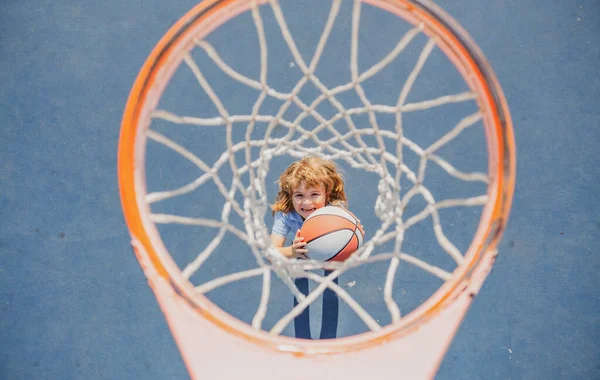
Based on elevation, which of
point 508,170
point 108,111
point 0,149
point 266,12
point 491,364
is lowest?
point 0,149

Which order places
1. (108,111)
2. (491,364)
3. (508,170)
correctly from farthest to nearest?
(108,111)
(491,364)
(508,170)

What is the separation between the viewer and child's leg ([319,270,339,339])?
188 centimetres

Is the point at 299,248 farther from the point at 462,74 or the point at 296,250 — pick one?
the point at 462,74

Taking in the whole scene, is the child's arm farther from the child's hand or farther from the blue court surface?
the blue court surface

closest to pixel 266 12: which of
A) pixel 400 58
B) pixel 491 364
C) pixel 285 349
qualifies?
pixel 400 58

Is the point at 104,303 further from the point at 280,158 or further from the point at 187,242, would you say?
the point at 280,158

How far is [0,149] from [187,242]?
0.84 meters

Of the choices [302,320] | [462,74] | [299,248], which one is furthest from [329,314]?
[462,74]

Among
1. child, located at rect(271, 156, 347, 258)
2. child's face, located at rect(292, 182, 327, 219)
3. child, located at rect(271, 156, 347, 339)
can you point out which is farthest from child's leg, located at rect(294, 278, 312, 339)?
child's face, located at rect(292, 182, 327, 219)

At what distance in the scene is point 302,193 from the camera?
176 cm

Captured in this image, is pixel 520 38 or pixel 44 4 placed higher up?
pixel 520 38

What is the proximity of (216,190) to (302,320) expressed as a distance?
579mm

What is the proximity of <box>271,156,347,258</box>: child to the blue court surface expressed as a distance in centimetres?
12

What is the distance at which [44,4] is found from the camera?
6.68 ft
